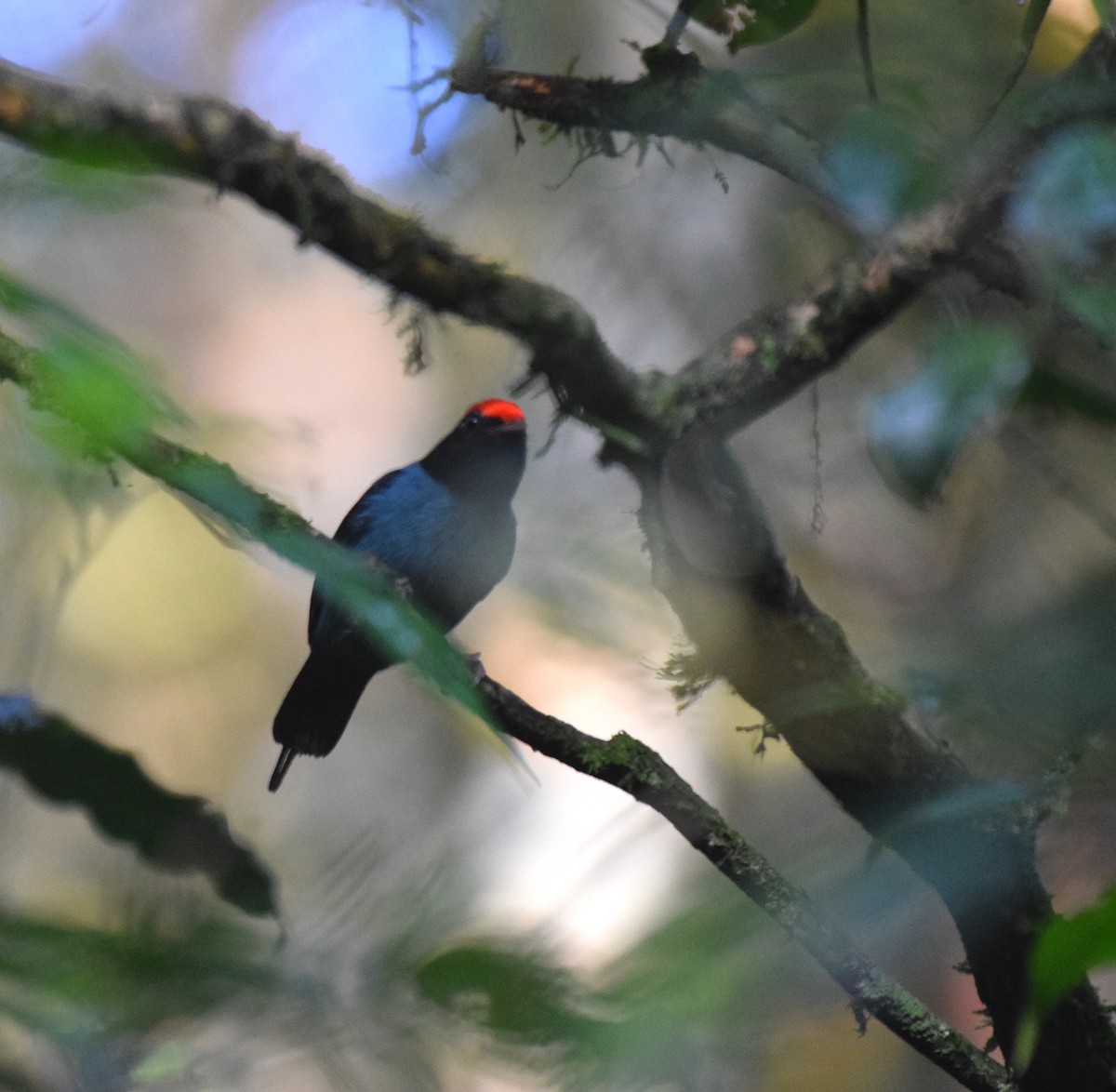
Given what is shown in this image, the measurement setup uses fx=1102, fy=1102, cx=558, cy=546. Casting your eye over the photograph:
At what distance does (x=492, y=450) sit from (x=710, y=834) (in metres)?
0.78

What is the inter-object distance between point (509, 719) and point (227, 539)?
635mm

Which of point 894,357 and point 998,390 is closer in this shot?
point 998,390

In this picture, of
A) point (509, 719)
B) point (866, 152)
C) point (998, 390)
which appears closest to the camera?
point (998, 390)

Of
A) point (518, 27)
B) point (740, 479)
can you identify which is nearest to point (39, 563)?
point (740, 479)

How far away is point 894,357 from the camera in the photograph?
135 cm

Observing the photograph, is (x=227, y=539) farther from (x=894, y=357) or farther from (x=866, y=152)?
(x=894, y=357)

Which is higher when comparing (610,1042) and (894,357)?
(894,357)

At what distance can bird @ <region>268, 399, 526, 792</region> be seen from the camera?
1.41m

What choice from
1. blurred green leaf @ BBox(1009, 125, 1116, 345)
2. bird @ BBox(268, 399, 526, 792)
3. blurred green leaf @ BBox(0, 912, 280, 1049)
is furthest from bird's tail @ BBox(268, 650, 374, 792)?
blurred green leaf @ BBox(0, 912, 280, 1049)

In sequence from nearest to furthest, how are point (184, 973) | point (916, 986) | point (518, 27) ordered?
1. point (184, 973)
2. point (518, 27)
3. point (916, 986)

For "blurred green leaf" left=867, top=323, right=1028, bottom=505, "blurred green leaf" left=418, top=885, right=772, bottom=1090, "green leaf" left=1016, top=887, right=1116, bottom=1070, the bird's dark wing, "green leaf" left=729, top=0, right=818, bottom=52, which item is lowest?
"green leaf" left=1016, top=887, right=1116, bottom=1070

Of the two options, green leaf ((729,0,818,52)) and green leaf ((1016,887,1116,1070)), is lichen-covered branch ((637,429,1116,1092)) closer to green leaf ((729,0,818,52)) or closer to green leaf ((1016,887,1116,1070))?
green leaf ((729,0,818,52))

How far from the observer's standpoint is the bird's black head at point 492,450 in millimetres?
1566

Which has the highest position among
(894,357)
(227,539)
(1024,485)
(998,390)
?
(894,357)
